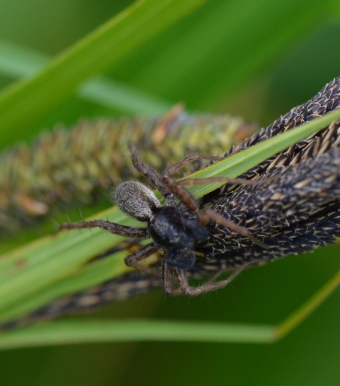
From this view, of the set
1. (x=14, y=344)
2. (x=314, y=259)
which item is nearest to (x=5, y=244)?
(x=14, y=344)

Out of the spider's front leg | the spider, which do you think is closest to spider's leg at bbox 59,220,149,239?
the spider

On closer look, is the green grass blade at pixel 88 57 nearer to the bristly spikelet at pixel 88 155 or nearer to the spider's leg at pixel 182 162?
the bristly spikelet at pixel 88 155

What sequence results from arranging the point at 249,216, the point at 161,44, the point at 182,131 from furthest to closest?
1. the point at 161,44
2. the point at 182,131
3. the point at 249,216

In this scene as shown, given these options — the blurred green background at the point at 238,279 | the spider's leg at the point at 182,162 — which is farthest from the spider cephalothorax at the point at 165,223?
the blurred green background at the point at 238,279

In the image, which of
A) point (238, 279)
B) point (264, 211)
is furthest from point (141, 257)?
point (238, 279)

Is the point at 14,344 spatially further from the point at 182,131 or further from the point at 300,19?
the point at 300,19

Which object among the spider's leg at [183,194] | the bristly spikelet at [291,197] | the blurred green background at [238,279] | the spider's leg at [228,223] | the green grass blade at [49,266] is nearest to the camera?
the bristly spikelet at [291,197]

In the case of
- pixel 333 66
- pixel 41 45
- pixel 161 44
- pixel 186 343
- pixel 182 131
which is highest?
pixel 41 45

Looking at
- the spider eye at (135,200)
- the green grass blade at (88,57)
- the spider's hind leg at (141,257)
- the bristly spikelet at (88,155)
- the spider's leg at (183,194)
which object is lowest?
the spider's hind leg at (141,257)
